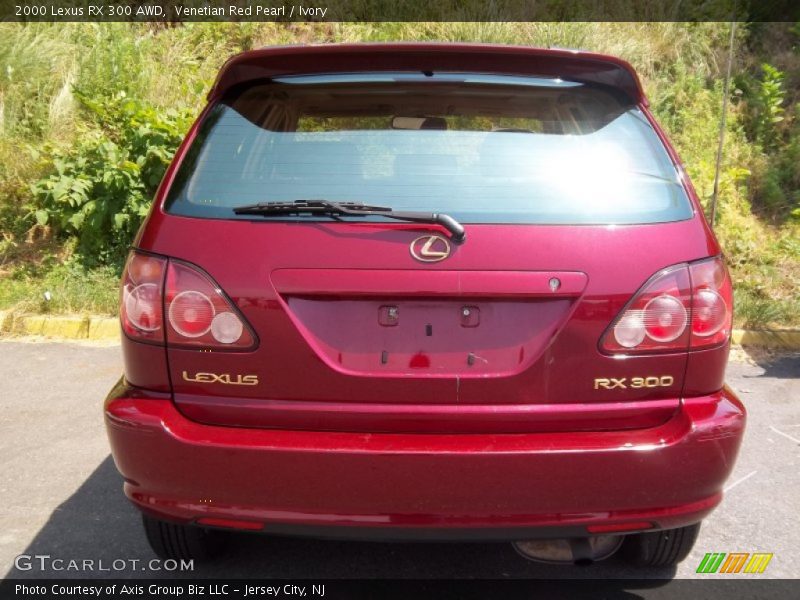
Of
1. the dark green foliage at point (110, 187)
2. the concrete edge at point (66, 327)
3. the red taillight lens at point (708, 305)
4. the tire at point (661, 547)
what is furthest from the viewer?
the dark green foliage at point (110, 187)

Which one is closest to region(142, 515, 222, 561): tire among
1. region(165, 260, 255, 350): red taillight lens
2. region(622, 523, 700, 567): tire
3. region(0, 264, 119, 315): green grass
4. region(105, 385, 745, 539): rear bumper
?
region(105, 385, 745, 539): rear bumper

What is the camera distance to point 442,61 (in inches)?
105

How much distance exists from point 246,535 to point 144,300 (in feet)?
4.00

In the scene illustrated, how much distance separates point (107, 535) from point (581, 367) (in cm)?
202

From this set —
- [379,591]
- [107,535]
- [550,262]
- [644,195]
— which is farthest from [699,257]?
[107,535]

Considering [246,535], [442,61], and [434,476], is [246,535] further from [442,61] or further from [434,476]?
[442,61]

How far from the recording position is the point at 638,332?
7.44 ft

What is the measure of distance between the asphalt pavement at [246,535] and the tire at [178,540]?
0.07 metres

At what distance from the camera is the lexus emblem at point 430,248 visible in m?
2.24

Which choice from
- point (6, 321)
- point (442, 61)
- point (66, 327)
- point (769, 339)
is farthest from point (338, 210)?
point (6, 321)

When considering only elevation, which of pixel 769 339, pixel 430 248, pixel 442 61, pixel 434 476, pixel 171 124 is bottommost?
pixel 769 339

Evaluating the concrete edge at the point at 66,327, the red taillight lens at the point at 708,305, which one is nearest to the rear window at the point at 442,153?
the red taillight lens at the point at 708,305

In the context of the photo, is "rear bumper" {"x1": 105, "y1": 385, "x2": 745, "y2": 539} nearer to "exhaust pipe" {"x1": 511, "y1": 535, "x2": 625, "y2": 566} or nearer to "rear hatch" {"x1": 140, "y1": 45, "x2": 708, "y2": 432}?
"rear hatch" {"x1": 140, "y1": 45, "x2": 708, "y2": 432}

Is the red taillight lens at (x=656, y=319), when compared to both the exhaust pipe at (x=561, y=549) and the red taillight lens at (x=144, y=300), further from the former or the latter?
the red taillight lens at (x=144, y=300)
